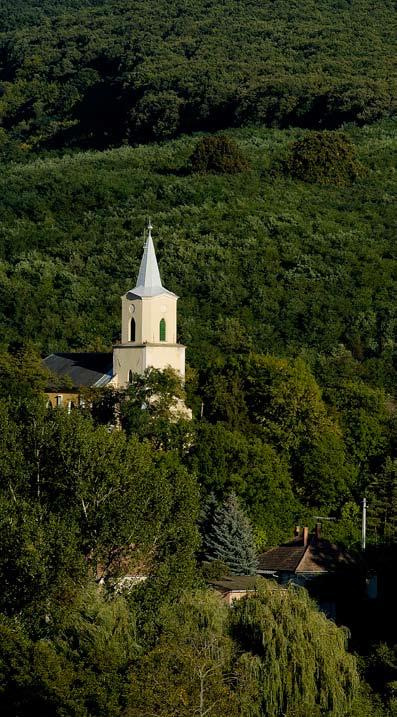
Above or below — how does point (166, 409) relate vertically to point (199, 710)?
above

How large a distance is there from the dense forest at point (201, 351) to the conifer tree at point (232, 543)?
0.06 meters

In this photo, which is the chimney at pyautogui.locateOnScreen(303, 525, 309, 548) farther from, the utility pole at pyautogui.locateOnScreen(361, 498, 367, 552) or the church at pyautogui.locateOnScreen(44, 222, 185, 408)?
the church at pyautogui.locateOnScreen(44, 222, 185, 408)

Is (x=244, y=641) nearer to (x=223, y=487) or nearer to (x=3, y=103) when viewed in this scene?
(x=223, y=487)

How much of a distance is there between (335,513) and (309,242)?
31.3 meters

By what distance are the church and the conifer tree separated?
9.57 m

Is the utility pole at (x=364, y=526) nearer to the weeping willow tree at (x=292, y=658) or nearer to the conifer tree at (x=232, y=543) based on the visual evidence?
the conifer tree at (x=232, y=543)

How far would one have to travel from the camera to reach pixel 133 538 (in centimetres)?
4288

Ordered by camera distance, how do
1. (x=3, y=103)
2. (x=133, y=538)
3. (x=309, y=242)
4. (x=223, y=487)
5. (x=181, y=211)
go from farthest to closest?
1. (x=3, y=103)
2. (x=181, y=211)
3. (x=309, y=242)
4. (x=223, y=487)
5. (x=133, y=538)

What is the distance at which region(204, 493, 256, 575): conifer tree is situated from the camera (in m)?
50.5

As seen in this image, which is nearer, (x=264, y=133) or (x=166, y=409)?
(x=166, y=409)

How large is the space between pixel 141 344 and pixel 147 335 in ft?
1.19

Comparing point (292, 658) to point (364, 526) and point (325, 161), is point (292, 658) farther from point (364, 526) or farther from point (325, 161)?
point (325, 161)

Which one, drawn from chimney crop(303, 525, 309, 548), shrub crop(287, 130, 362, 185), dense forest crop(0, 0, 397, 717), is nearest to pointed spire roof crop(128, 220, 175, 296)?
dense forest crop(0, 0, 397, 717)

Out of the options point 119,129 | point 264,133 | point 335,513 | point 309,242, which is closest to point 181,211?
point 309,242
